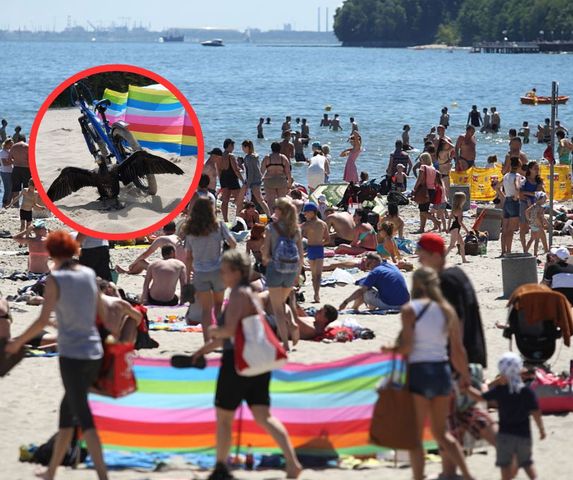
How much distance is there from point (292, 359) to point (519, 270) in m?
3.41

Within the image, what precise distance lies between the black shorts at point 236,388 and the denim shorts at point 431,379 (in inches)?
33.6

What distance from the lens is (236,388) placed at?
721 cm

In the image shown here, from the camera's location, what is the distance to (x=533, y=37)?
577 ft

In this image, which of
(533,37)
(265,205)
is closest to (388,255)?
(265,205)

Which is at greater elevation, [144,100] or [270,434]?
[144,100]

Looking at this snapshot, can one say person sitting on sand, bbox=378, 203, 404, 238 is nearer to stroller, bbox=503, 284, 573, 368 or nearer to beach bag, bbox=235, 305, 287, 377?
stroller, bbox=503, 284, 573, 368

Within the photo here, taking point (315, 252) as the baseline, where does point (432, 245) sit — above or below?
above

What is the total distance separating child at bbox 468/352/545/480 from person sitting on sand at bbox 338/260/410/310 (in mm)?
5113

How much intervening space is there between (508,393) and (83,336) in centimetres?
233

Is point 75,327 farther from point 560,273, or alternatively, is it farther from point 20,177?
point 20,177

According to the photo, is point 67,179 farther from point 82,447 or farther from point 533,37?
point 533,37

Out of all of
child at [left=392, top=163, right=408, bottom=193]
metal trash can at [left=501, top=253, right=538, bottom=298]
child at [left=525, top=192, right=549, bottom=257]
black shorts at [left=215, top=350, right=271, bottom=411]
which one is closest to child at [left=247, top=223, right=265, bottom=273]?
metal trash can at [left=501, top=253, right=538, bottom=298]

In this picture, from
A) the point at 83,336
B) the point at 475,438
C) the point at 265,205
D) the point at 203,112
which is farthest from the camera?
the point at 203,112

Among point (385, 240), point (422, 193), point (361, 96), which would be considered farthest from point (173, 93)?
point (361, 96)
